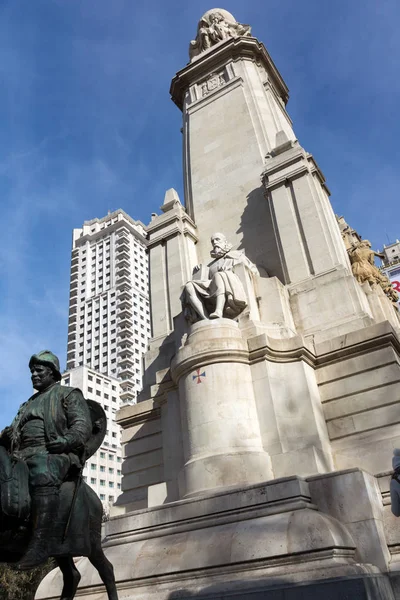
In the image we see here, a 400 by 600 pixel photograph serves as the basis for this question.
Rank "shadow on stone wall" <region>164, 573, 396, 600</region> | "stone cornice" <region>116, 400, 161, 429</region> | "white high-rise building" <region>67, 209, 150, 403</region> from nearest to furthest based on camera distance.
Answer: "shadow on stone wall" <region>164, 573, 396, 600</region> → "stone cornice" <region>116, 400, 161, 429</region> → "white high-rise building" <region>67, 209, 150, 403</region>

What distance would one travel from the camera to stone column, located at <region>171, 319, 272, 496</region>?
1072 cm

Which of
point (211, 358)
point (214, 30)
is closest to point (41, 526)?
point (211, 358)

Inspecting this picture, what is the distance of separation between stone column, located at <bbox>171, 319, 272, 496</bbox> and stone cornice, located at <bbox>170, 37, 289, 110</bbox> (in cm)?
1551

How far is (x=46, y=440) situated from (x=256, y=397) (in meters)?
7.03

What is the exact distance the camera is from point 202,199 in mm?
20062

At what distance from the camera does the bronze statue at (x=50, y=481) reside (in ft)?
16.8

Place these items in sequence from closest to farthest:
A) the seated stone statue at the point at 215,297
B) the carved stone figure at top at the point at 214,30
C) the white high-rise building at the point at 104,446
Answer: the seated stone statue at the point at 215,297
the carved stone figure at top at the point at 214,30
the white high-rise building at the point at 104,446

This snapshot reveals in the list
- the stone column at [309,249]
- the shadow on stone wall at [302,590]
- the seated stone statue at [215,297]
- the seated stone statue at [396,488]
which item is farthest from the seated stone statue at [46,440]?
the stone column at [309,249]

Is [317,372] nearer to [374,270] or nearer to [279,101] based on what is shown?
[374,270]

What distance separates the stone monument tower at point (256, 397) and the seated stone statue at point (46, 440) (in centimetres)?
346

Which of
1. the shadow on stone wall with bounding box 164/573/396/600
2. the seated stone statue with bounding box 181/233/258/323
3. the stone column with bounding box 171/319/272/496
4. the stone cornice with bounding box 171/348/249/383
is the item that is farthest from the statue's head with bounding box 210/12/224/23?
the shadow on stone wall with bounding box 164/573/396/600

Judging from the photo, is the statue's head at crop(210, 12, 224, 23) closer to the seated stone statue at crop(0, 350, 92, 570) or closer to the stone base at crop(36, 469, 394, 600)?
the stone base at crop(36, 469, 394, 600)

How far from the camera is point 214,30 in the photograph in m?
25.2

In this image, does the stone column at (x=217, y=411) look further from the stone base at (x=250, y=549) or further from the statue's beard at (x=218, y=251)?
the statue's beard at (x=218, y=251)
